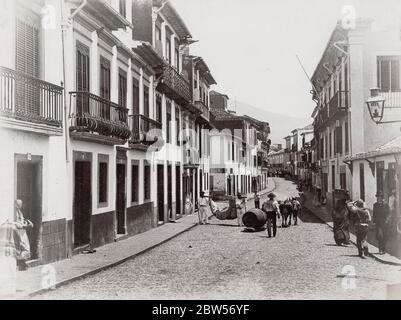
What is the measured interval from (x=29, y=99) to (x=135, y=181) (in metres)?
9.08

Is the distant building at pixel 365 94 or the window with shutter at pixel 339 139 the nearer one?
the distant building at pixel 365 94

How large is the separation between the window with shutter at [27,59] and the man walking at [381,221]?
7757mm

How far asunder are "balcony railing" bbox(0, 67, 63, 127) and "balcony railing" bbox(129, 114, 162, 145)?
594 centimetres

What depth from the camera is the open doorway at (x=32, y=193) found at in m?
11.4

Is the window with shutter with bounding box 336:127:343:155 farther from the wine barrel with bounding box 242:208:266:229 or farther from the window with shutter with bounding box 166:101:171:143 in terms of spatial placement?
the wine barrel with bounding box 242:208:266:229

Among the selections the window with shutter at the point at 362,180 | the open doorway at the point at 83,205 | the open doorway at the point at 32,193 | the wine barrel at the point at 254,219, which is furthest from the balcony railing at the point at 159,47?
the open doorway at the point at 32,193

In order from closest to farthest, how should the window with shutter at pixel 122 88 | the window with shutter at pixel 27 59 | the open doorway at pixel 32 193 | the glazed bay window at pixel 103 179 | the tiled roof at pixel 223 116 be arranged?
the window with shutter at pixel 27 59 → the open doorway at pixel 32 193 → the glazed bay window at pixel 103 179 → the window with shutter at pixel 122 88 → the tiled roof at pixel 223 116

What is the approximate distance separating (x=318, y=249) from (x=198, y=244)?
338 centimetres

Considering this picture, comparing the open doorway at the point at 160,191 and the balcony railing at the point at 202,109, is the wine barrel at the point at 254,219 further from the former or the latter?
the balcony railing at the point at 202,109

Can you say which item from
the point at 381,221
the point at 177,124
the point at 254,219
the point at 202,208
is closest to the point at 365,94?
the point at 254,219

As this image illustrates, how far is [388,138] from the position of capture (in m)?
22.8

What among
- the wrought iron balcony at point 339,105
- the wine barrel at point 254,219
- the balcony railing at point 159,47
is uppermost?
the balcony railing at point 159,47

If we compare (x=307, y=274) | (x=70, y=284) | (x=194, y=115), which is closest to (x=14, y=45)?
(x=70, y=284)

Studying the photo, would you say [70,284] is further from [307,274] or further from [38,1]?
[38,1]
